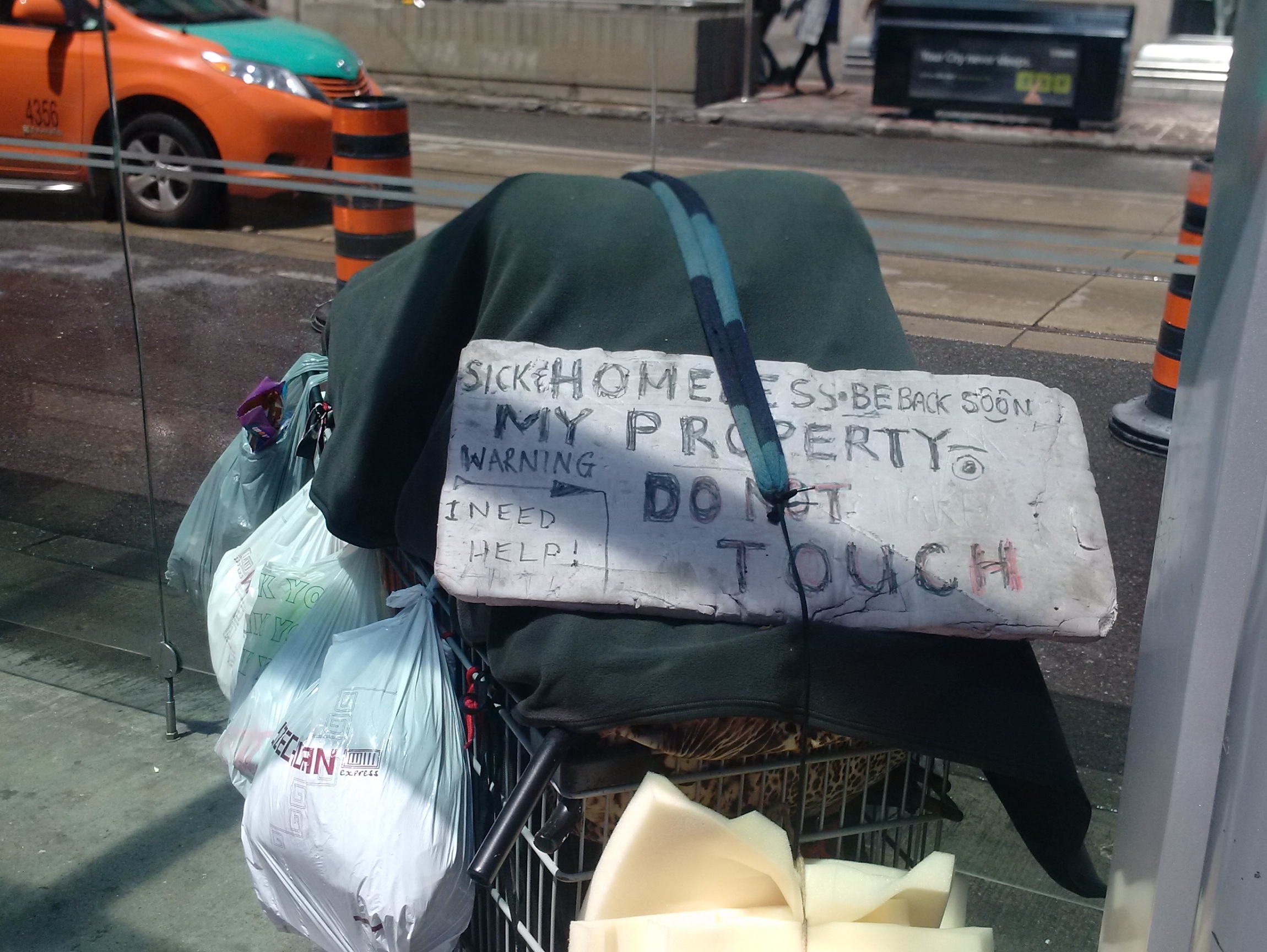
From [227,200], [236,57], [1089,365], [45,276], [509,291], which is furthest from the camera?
[236,57]

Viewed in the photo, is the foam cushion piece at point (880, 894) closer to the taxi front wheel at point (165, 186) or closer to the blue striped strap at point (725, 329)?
the blue striped strap at point (725, 329)

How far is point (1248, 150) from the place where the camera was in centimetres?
136

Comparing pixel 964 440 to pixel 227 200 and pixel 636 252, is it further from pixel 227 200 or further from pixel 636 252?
pixel 227 200

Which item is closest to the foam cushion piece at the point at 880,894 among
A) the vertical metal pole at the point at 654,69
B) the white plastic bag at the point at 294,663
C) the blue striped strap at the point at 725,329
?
the blue striped strap at the point at 725,329

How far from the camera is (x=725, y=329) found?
1825 millimetres

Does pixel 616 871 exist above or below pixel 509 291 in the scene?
below

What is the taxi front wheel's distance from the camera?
17.5 feet

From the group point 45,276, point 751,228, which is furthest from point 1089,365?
point 45,276

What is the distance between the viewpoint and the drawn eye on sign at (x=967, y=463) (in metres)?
1.72

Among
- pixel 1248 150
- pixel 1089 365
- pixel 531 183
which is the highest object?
pixel 1248 150

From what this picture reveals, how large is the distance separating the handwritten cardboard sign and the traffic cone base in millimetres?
2769

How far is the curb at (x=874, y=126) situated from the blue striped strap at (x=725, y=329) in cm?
842

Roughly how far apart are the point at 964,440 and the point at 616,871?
2.34ft

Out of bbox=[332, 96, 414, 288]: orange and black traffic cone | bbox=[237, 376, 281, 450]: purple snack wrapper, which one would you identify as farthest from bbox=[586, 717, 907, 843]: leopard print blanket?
bbox=[332, 96, 414, 288]: orange and black traffic cone
